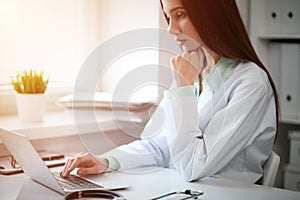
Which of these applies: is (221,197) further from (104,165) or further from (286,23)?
(286,23)

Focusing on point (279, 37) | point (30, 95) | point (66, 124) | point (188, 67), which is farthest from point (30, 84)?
point (279, 37)

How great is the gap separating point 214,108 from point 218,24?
0.25 metres

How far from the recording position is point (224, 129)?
5.21 feet

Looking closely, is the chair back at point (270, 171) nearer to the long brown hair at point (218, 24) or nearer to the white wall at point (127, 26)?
the long brown hair at point (218, 24)

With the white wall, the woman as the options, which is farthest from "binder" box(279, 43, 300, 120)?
the woman

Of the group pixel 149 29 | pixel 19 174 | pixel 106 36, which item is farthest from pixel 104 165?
pixel 106 36

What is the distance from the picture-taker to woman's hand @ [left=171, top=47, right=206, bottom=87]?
170cm

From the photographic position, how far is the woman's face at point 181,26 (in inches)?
66.2

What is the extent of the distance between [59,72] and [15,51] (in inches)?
9.0

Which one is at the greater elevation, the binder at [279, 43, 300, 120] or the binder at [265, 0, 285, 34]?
the binder at [265, 0, 285, 34]

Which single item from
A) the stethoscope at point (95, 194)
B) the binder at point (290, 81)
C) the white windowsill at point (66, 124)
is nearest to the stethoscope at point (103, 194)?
the stethoscope at point (95, 194)

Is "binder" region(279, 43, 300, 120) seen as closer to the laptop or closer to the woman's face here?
the woman's face

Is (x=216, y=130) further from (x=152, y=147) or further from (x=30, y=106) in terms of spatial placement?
(x=30, y=106)

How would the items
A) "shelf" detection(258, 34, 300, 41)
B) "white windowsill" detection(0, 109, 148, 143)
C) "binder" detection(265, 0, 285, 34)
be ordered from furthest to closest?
1. "binder" detection(265, 0, 285, 34)
2. "shelf" detection(258, 34, 300, 41)
3. "white windowsill" detection(0, 109, 148, 143)
